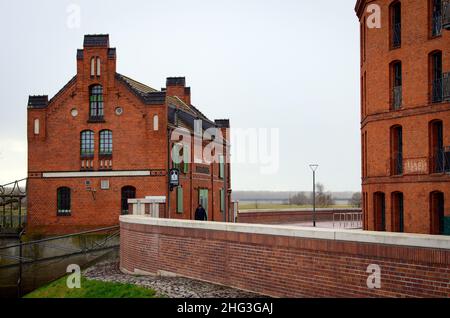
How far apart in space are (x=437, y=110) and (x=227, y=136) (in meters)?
24.2

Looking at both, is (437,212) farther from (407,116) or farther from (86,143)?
(86,143)

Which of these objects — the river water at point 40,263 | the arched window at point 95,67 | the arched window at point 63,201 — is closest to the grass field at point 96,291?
the river water at point 40,263

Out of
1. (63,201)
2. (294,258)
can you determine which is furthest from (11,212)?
(294,258)

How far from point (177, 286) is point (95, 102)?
16636mm

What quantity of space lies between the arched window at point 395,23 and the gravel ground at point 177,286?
611 inches

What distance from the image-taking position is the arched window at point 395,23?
2762 cm

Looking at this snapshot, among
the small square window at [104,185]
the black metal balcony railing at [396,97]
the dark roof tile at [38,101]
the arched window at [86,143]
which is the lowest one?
the small square window at [104,185]

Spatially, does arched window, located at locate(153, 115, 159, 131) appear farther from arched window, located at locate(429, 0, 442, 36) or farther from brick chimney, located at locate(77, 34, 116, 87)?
arched window, located at locate(429, 0, 442, 36)

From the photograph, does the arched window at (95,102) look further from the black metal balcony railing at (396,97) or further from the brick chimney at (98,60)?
the black metal balcony railing at (396,97)

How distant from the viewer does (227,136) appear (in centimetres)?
4791

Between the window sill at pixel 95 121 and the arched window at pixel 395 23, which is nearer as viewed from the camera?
the arched window at pixel 395 23

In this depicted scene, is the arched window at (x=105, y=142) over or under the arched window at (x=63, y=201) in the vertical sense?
over
